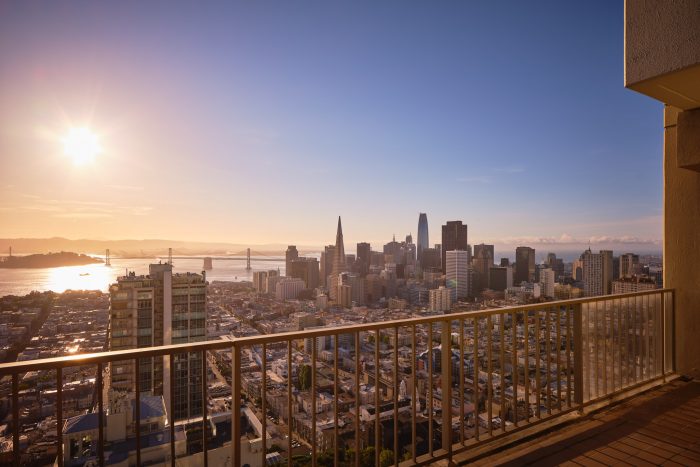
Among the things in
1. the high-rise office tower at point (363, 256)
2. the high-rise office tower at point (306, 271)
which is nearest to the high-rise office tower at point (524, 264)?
the high-rise office tower at point (363, 256)

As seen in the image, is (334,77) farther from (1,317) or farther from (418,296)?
(418,296)

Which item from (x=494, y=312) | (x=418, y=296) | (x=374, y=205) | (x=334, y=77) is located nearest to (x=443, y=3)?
(x=334, y=77)

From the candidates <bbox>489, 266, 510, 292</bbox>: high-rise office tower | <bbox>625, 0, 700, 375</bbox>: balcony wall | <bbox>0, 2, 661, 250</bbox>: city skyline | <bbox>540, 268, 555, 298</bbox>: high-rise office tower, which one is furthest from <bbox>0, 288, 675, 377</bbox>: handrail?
<bbox>489, 266, 510, 292</bbox>: high-rise office tower

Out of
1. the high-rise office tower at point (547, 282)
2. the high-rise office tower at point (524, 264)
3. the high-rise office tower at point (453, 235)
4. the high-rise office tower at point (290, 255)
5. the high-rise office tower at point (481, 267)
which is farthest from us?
the high-rise office tower at point (453, 235)

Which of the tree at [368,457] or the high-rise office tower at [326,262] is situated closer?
the tree at [368,457]

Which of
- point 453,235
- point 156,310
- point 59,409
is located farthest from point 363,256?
point 59,409

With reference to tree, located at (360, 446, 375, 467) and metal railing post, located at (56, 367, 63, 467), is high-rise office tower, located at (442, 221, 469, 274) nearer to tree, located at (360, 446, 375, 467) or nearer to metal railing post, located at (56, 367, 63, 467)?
tree, located at (360, 446, 375, 467)

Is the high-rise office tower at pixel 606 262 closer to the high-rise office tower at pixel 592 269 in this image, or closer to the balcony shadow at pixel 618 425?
the high-rise office tower at pixel 592 269
